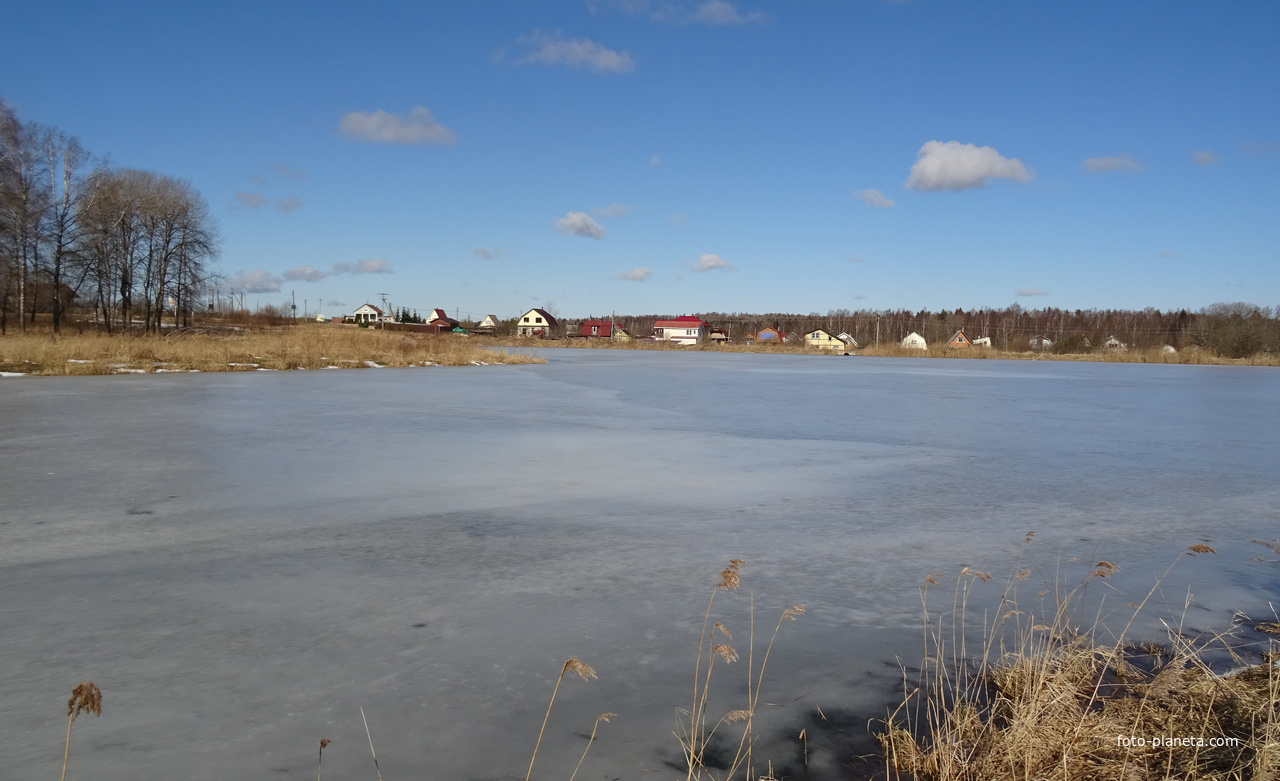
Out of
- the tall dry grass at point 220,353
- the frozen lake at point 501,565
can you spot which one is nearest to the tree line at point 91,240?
the tall dry grass at point 220,353

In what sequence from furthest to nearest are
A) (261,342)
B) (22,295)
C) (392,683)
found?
(22,295) < (261,342) < (392,683)

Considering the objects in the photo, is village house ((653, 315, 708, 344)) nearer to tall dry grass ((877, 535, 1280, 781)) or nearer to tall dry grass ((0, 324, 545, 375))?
tall dry grass ((0, 324, 545, 375))

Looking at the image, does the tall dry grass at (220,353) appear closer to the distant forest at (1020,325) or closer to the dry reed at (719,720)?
the dry reed at (719,720)

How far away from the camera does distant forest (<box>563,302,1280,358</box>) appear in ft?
169

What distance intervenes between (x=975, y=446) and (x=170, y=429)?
882 cm

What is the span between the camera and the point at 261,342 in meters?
Result: 23.2

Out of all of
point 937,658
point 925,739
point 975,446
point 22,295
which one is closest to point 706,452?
point 975,446

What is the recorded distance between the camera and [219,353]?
1970cm

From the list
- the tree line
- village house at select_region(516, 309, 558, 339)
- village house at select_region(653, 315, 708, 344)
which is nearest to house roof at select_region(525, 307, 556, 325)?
village house at select_region(516, 309, 558, 339)

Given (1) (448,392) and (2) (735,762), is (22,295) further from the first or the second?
(2) (735,762)

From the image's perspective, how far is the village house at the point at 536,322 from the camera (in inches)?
3799

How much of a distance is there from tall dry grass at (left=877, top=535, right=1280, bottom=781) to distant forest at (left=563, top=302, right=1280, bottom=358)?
5271 centimetres

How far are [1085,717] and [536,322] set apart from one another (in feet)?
322

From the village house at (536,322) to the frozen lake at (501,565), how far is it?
87565mm
